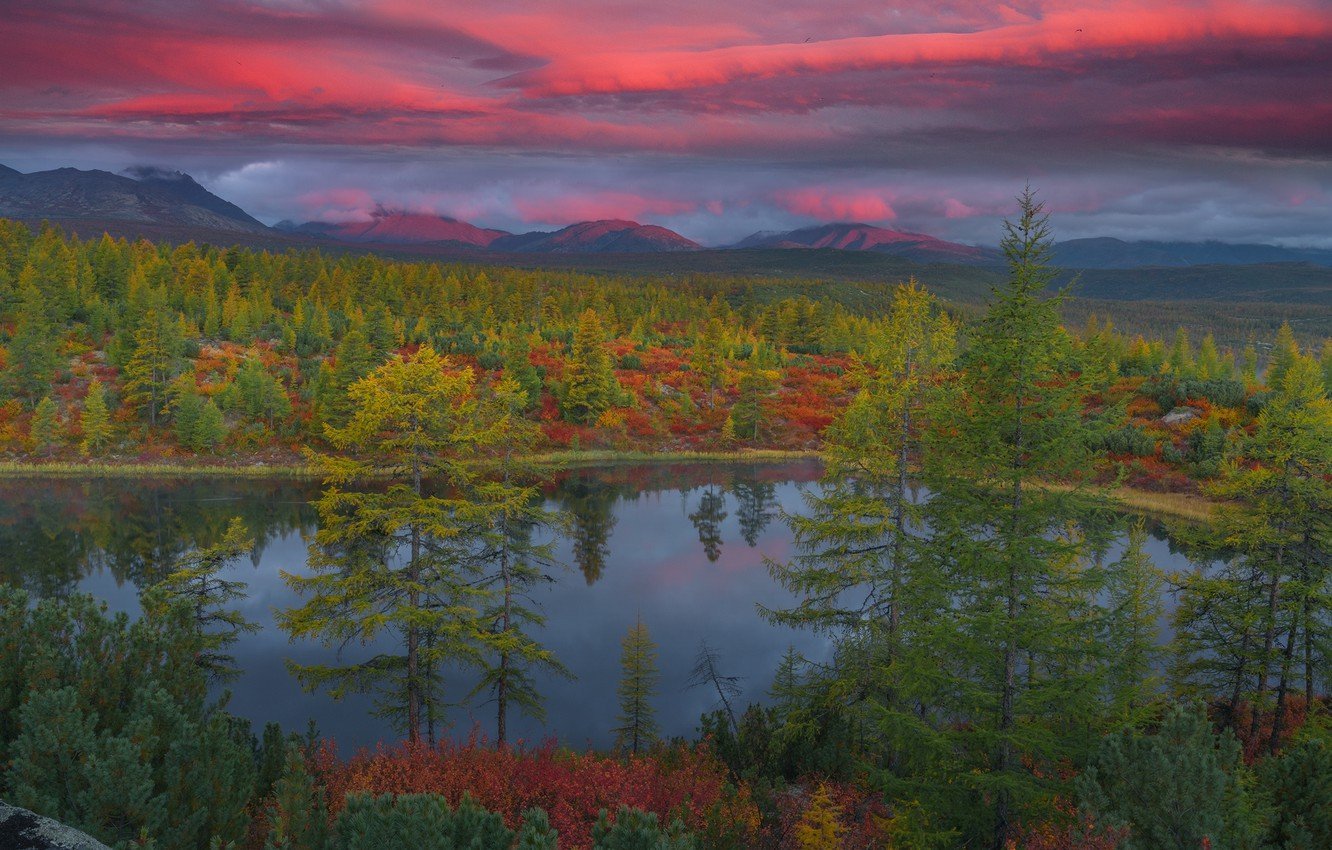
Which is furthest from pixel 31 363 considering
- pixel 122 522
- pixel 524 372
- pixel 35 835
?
pixel 35 835

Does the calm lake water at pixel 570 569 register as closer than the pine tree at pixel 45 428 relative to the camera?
Yes

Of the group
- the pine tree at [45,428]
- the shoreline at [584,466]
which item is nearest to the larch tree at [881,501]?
the shoreline at [584,466]

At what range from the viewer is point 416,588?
58.1ft

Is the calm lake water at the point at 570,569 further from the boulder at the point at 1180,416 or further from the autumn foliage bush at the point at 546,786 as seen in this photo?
the boulder at the point at 1180,416

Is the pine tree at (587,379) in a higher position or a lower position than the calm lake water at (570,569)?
higher

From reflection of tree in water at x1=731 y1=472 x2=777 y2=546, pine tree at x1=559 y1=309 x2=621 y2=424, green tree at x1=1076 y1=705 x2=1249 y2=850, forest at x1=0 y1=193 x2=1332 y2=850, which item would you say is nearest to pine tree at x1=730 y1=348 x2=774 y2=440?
reflection of tree in water at x1=731 y1=472 x2=777 y2=546

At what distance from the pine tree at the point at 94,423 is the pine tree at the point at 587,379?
120 feet

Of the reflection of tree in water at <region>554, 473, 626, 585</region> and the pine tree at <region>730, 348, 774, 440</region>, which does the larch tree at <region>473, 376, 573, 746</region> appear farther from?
the pine tree at <region>730, 348, 774, 440</region>

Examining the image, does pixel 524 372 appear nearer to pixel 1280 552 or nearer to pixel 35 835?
pixel 1280 552

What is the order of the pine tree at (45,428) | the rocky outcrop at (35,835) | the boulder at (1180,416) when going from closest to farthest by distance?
the rocky outcrop at (35,835), the pine tree at (45,428), the boulder at (1180,416)

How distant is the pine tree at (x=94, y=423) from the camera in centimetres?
6006

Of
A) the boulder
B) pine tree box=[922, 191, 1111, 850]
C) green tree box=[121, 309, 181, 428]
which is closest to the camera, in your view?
pine tree box=[922, 191, 1111, 850]

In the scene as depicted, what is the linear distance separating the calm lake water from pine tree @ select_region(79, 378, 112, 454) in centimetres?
564

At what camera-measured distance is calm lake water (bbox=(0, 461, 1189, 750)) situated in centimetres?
2509
